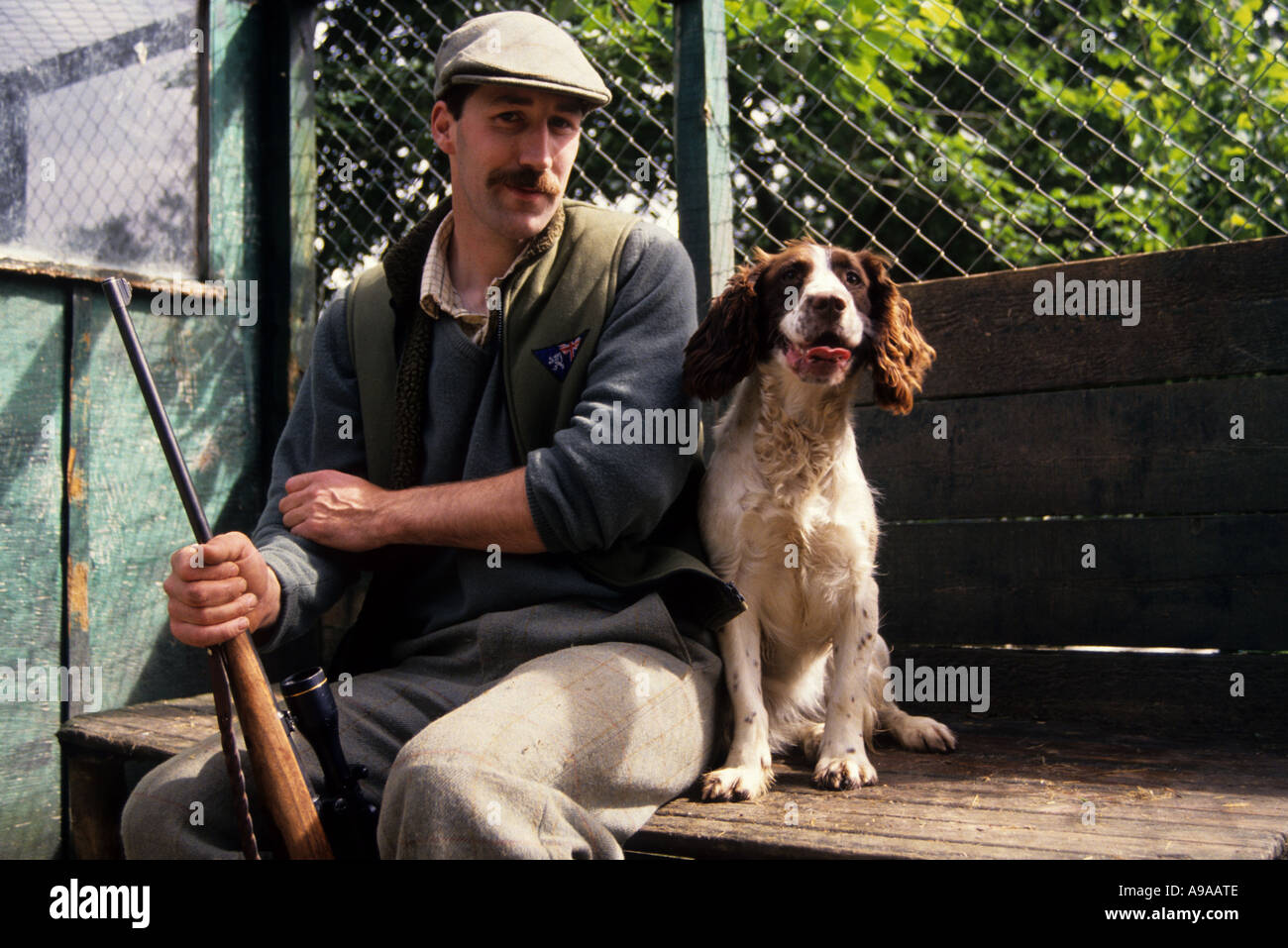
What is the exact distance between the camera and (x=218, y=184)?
11.7 feet

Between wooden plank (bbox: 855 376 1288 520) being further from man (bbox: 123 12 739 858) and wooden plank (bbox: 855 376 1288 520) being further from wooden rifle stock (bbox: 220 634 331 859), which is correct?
wooden rifle stock (bbox: 220 634 331 859)

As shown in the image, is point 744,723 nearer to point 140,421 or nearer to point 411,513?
point 411,513

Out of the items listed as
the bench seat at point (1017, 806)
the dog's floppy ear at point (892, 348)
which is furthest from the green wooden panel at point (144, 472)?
the dog's floppy ear at point (892, 348)

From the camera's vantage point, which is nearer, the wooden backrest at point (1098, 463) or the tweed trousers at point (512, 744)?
the tweed trousers at point (512, 744)

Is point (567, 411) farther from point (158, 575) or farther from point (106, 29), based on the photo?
point (106, 29)

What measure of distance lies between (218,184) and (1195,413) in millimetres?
2899

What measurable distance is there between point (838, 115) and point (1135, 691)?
3.13 m

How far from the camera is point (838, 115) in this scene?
496 cm

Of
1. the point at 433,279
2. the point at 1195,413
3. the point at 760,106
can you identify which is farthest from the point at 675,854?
the point at 760,106

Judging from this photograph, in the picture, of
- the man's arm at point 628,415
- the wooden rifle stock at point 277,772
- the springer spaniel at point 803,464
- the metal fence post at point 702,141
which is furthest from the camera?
the metal fence post at point 702,141

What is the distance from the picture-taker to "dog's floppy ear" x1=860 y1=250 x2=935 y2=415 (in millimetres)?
2477

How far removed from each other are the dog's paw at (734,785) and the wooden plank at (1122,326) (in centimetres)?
118

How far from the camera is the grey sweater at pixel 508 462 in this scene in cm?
218

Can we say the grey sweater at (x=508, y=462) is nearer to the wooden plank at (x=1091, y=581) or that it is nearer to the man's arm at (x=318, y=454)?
the man's arm at (x=318, y=454)
